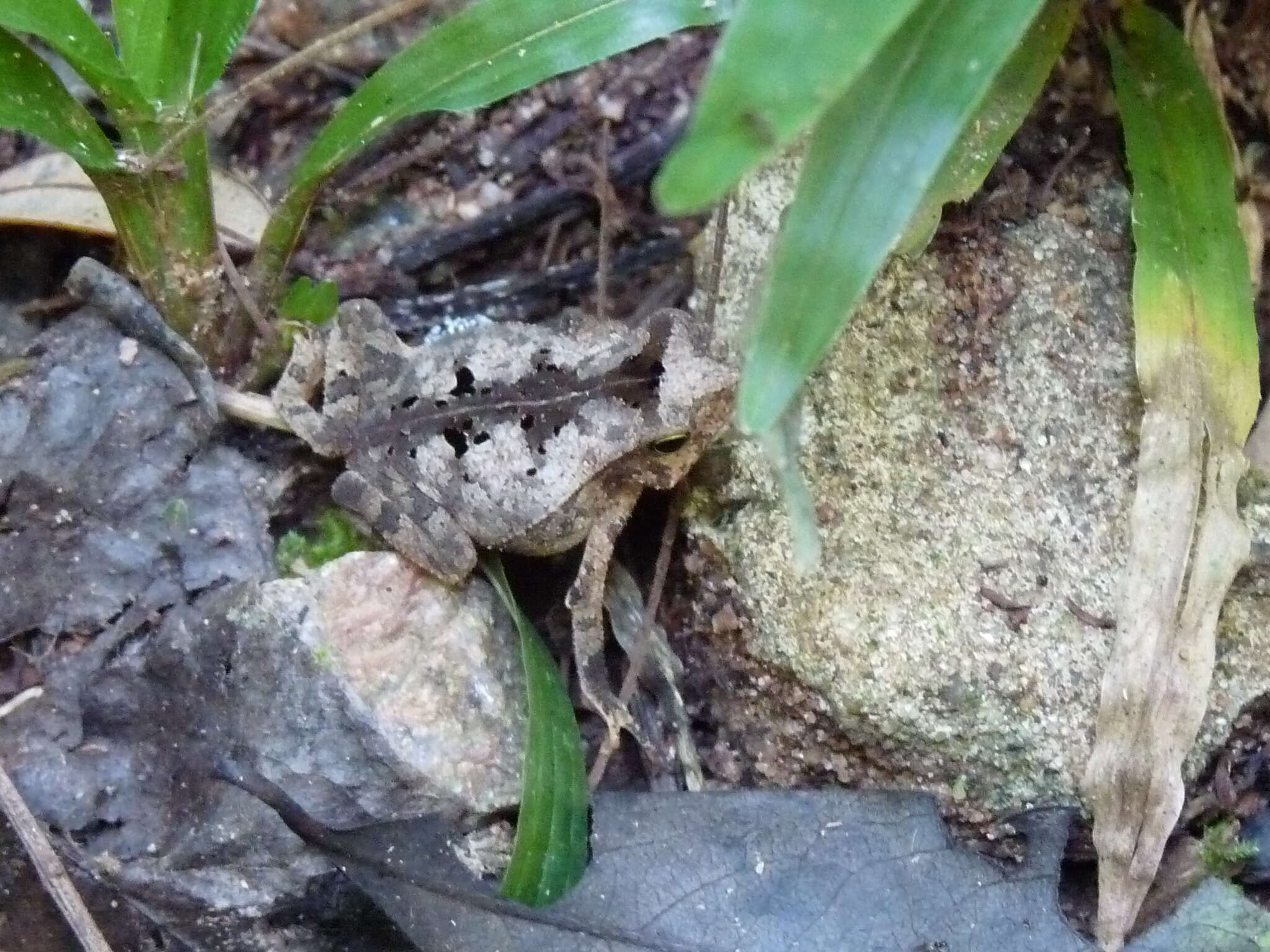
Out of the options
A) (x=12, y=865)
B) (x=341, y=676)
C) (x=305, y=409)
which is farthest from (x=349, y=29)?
(x=12, y=865)

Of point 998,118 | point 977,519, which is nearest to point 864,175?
point 998,118

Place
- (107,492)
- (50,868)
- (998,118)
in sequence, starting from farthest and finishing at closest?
(107,492)
(998,118)
(50,868)

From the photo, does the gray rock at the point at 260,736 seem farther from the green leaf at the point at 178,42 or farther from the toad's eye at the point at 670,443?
the green leaf at the point at 178,42

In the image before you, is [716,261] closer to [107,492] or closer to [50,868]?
[107,492]

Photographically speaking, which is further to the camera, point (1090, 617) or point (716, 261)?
point (716, 261)

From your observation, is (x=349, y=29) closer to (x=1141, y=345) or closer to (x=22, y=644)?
(x=22, y=644)

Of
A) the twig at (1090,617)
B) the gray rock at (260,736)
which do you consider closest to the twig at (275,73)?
the gray rock at (260,736)
